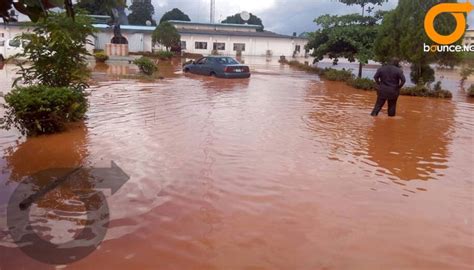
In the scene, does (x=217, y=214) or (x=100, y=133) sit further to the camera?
(x=100, y=133)

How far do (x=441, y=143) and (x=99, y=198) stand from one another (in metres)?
7.17

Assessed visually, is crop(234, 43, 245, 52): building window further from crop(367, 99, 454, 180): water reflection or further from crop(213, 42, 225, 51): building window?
crop(367, 99, 454, 180): water reflection

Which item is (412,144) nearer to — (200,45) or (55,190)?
(55,190)

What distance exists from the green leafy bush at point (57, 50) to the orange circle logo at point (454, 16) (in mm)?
14147

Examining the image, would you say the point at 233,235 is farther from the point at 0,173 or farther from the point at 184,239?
the point at 0,173

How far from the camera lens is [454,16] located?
17172 millimetres

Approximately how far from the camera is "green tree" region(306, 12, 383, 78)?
22.3 metres

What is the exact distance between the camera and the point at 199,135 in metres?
8.73

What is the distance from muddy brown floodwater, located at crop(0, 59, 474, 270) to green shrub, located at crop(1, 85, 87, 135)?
1.19 ft

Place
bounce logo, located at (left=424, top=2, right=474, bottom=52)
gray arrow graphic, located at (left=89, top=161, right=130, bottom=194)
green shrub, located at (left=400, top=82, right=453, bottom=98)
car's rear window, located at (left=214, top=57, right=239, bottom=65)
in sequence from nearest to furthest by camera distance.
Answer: gray arrow graphic, located at (left=89, top=161, right=130, bottom=194) → bounce logo, located at (left=424, top=2, right=474, bottom=52) → green shrub, located at (left=400, top=82, right=453, bottom=98) → car's rear window, located at (left=214, top=57, right=239, bottom=65)

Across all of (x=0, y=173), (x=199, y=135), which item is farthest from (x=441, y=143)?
(x=0, y=173)

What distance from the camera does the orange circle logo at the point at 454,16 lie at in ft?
56.3

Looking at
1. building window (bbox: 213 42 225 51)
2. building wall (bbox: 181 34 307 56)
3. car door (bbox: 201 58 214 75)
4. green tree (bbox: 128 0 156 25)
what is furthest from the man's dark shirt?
green tree (bbox: 128 0 156 25)

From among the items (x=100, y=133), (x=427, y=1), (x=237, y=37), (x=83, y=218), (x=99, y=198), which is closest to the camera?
(x=83, y=218)
